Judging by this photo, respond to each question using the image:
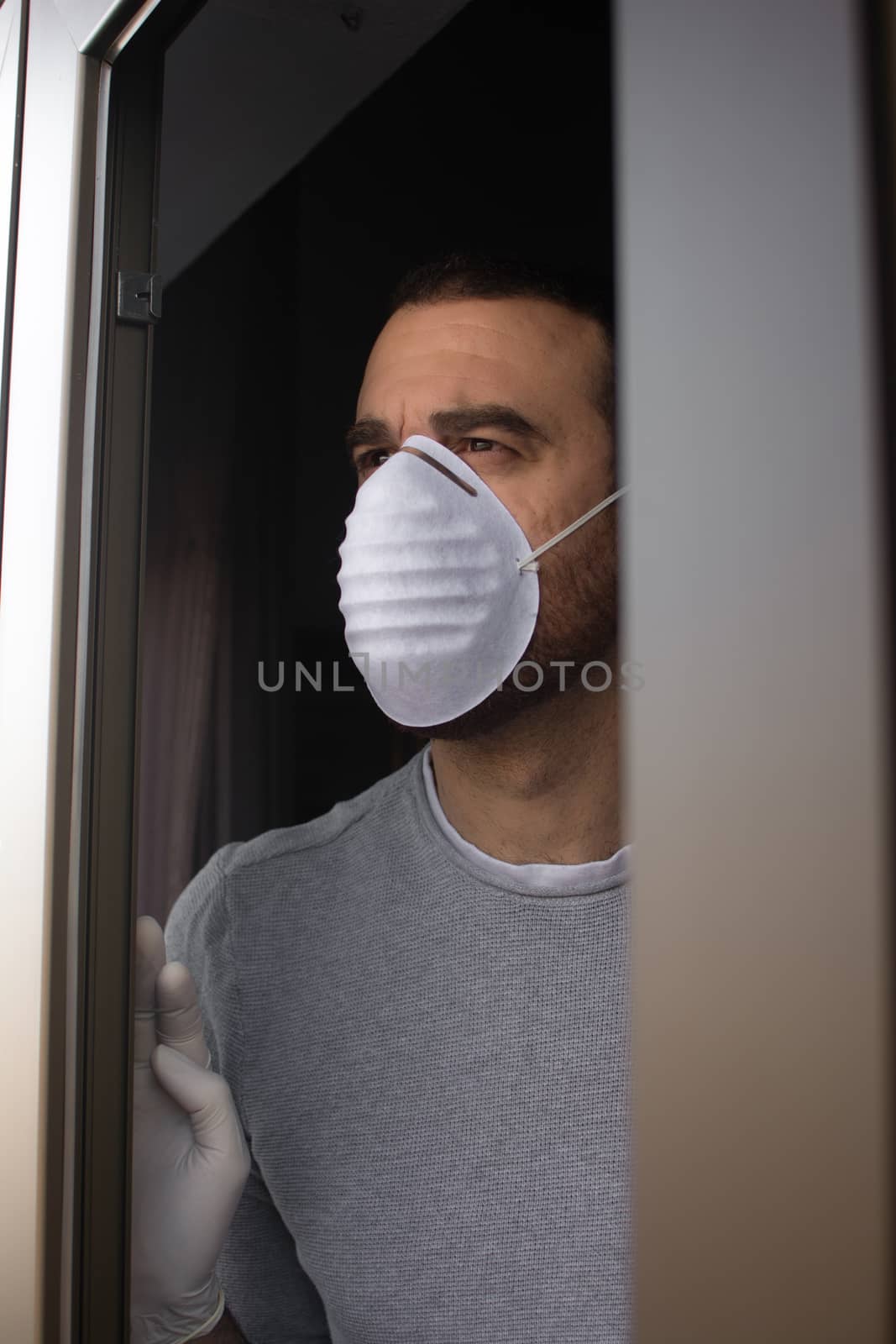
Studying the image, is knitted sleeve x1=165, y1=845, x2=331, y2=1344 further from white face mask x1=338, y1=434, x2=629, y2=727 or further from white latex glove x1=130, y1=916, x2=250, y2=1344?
white face mask x1=338, y1=434, x2=629, y2=727

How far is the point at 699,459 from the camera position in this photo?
16.1 inches

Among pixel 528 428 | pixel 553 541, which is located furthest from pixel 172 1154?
pixel 528 428

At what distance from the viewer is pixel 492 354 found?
1.21 m

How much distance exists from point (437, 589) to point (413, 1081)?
0.51 m

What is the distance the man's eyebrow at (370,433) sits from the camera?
1236 millimetres

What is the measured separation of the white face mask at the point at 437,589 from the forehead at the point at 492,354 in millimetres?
113

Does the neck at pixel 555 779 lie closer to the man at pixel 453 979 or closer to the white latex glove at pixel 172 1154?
the man at pixel 453 979

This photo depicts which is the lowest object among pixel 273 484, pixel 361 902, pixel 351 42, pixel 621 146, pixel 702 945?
pixel 361 902

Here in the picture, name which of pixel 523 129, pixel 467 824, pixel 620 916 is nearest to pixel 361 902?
pixel 467 824

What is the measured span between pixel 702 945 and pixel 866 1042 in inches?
2.6

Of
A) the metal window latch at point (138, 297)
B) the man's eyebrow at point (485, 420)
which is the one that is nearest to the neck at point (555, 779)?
the man's eyebrow at point (485, 420)

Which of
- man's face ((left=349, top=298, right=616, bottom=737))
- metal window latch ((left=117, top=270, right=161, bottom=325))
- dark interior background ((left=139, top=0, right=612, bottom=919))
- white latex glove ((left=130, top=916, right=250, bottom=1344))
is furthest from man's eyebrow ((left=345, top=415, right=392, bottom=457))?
dark interior background ((left=139, top=0, right=612, bottom=919))

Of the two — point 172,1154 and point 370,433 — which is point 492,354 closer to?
point 370,433

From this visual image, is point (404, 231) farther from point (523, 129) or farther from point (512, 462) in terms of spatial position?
A: point (512, 462)
